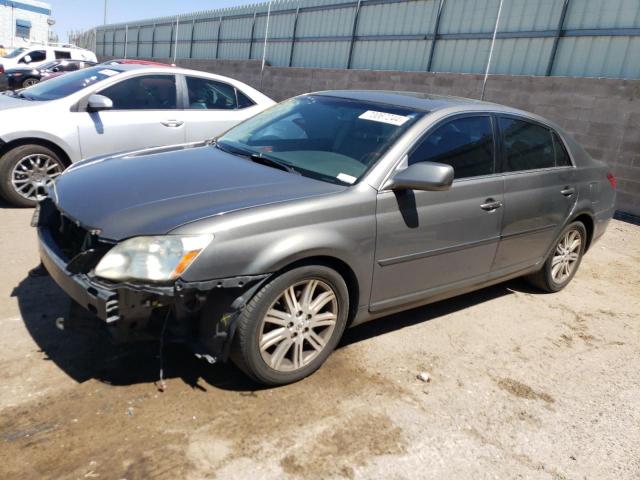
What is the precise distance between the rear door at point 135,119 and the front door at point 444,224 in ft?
12.4

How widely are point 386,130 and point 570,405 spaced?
201 centimetres

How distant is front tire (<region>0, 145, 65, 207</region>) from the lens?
560 centimetres

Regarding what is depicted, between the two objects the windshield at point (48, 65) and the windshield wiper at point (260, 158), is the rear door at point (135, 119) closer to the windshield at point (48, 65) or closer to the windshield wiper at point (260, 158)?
the windshield wiper at point (260, 158)

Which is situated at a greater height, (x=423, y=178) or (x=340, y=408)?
(x=423, y=178)

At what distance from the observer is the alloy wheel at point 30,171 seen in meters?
5.70

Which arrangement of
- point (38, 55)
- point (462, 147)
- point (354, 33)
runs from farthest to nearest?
1. point (38, 55)
2. point (354, 33)
3. point (462, 147)

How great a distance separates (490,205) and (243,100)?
4.23m

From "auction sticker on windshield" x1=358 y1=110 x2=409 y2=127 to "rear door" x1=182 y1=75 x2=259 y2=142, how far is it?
3332 millimetres

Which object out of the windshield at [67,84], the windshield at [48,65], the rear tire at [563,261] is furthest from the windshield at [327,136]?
the windshield at [48,65]

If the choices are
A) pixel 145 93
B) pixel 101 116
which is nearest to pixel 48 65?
pixel 145 93

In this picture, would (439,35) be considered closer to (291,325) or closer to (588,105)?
(588,105)

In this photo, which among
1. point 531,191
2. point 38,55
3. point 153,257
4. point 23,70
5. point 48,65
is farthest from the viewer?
point 38,55

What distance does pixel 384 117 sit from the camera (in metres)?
3.66

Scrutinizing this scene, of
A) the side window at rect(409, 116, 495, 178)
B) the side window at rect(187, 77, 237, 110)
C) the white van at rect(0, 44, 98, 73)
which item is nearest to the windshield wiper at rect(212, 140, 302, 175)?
the side window at rect(409, 116, 495, 178)
